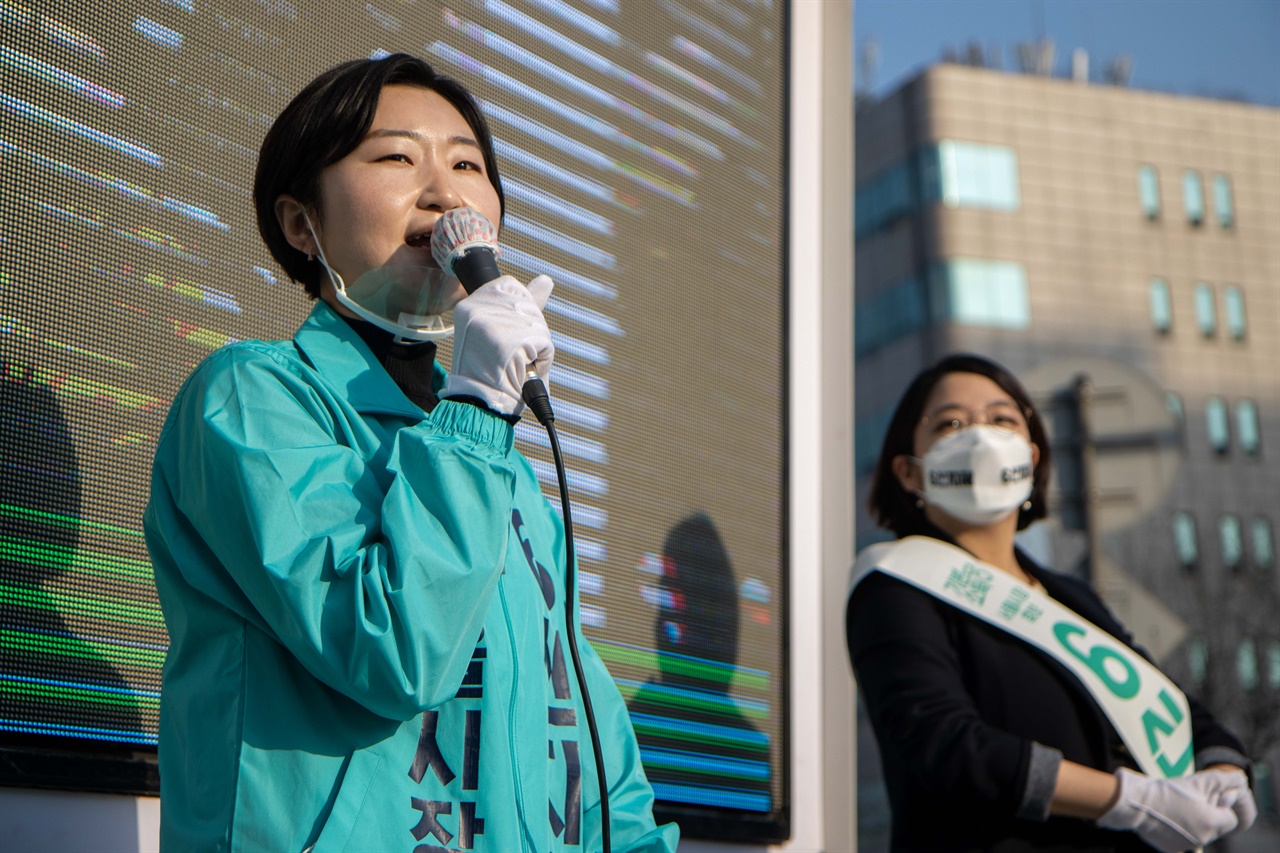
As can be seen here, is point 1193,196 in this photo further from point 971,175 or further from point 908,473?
point 908,473

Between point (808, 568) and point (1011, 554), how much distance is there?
501 mm

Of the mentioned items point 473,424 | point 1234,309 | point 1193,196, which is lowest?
point 473,424

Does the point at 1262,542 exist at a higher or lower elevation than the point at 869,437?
lower

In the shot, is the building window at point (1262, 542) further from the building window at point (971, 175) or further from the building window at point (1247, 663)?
the building window at point (971, 175)

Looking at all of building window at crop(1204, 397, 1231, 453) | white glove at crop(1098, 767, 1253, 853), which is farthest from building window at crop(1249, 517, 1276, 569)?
white glove at crop(1098, 767, 1253, 853)

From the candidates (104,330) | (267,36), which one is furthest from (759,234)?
(104,330)

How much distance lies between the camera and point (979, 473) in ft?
11.4

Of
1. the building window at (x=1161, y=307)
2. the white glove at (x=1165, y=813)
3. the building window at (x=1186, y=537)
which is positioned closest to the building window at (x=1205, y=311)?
the building window at (x=1161, y=307)

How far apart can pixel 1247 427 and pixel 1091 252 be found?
569 centimetres

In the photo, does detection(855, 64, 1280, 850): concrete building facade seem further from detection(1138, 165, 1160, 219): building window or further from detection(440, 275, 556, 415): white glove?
detection(440, 275, 556, 415): white glove

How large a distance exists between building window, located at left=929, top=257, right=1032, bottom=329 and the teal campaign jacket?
1346 inches

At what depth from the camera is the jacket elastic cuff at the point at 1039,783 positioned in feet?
9.59

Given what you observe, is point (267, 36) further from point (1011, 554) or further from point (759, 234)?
point (1011, 554)

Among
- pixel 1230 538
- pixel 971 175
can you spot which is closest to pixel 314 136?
pixel 1230 538
